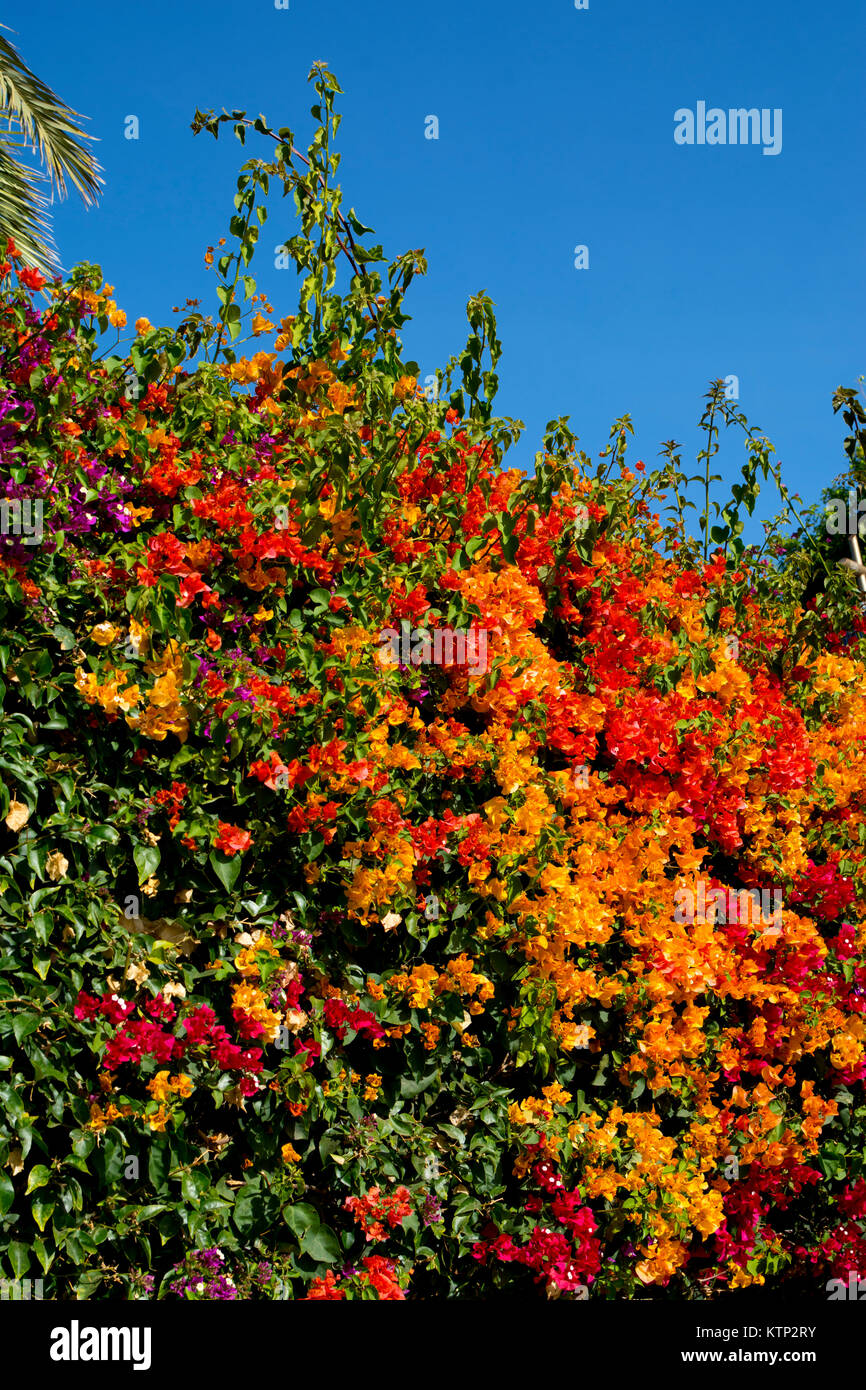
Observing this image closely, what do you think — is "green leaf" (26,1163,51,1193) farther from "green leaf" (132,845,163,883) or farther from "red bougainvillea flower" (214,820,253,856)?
"red bougainvillea flower" (214,820,253,856)

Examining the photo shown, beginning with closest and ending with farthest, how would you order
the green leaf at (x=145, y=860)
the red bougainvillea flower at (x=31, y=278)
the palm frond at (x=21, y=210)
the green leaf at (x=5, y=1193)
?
the green leaf at (x=5, y=1193)
the green leaf at (x=145, y=860)
the red bougainvillea flower at (x=31, y=278)
the palm frond at (x=21, y=210)

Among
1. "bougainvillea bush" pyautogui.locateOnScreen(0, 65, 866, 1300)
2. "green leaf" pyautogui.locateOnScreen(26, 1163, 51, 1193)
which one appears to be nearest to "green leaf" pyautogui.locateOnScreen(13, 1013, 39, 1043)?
"bougainvillea bush" pyautogui.locateOnScreen(0, 65, 866, 1300)

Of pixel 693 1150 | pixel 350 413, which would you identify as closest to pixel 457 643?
pixel 350 413

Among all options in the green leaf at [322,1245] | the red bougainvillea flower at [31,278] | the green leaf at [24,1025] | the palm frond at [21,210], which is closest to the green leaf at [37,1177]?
the green leaf at [24,1025]

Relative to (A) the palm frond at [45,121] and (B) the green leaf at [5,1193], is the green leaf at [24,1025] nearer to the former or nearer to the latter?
(B) the green leaf at [5,1193]

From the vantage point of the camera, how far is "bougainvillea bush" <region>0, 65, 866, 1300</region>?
2.55 metres

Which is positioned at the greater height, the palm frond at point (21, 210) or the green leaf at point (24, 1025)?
the palm frond at point (21, 210)

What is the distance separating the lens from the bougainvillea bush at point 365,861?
255cm

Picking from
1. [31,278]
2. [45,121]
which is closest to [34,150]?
[45,121]

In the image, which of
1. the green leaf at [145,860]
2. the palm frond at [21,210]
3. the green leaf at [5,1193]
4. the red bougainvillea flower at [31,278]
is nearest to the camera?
the green leaf at [5,1193]

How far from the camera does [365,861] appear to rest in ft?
9.35

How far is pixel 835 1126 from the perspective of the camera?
12.6 ft

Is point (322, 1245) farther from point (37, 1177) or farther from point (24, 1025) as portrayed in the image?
point (24, 1025)
